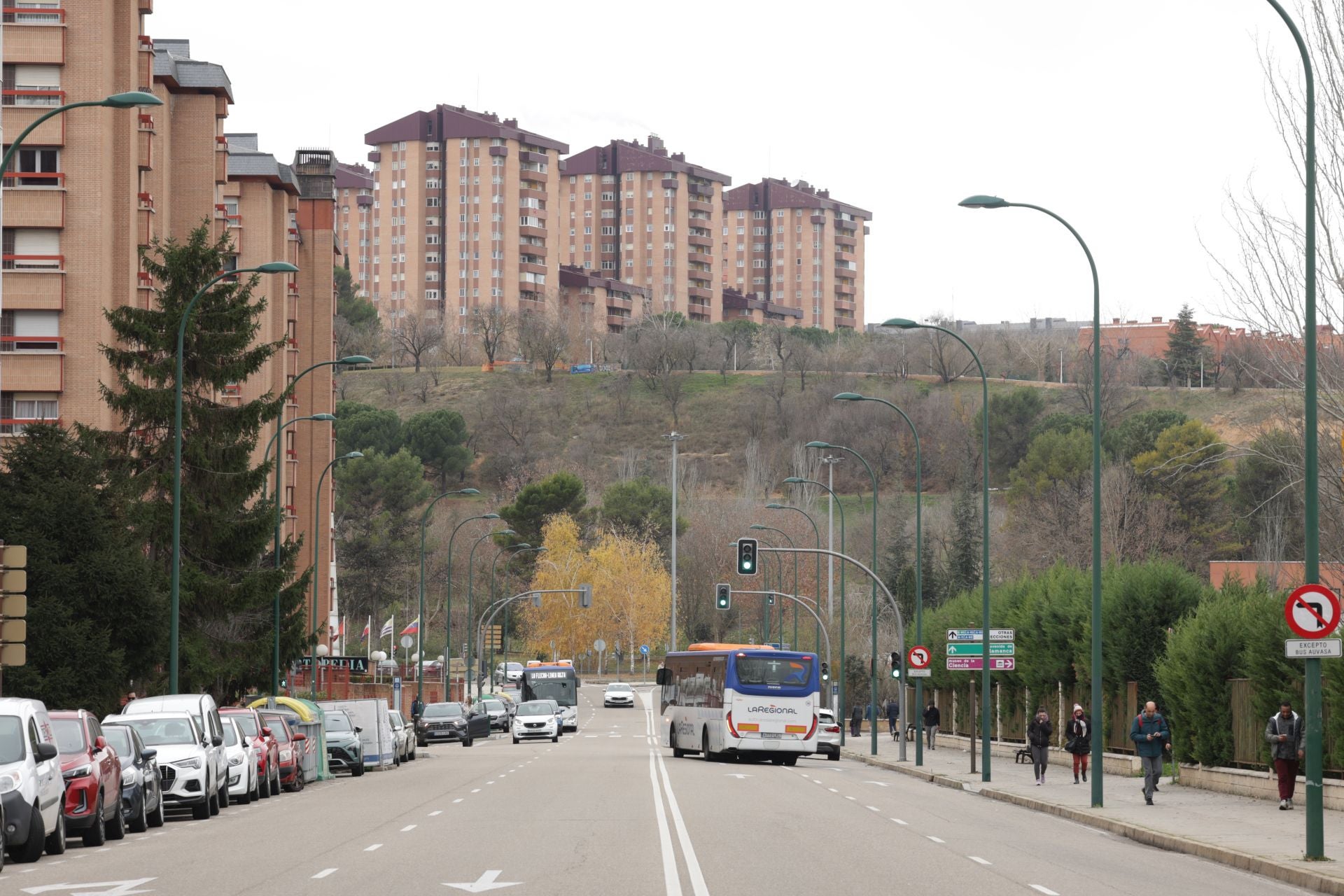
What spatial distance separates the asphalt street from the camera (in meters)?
15.5

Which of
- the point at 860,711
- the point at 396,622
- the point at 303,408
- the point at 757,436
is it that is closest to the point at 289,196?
the point at 303,408

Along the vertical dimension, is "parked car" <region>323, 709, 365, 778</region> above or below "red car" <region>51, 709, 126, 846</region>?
below

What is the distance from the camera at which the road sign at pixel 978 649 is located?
3806 centimetres

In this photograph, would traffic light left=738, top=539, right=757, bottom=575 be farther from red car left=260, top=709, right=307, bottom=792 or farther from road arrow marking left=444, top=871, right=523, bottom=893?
road arrow marking left=444, top=871, right=523, bottom=893

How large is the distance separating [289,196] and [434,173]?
96.8 meters

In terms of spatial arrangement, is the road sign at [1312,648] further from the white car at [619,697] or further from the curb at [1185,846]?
the white car at [619,697]

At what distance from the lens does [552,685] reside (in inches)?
3396

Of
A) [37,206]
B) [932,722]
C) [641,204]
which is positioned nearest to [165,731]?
[37,206]

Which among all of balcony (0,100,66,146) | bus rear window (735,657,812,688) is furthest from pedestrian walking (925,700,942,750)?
balcony (0,100,66,146)

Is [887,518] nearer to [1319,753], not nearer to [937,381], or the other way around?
[937,381]

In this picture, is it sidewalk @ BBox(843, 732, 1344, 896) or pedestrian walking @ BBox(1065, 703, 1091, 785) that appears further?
pedestrian walking @ BBox(1065, 703, 1091, 785)

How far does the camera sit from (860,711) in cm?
7212

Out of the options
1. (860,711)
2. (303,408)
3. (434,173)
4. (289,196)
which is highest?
(434,173)

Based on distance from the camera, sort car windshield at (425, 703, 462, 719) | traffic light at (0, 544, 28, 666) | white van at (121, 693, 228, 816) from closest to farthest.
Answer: traffic light at (0, 544, 28, 666)
white van at (121, 693, 228, 816)
car windshield at (425, 703, 462, 719)
